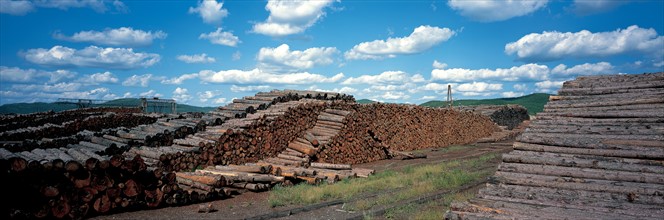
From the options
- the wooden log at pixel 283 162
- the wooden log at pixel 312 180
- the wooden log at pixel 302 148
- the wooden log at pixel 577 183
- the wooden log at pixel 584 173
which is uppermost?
the wooden log at pixel 584 173

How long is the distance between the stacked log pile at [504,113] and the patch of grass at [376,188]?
24420 mm

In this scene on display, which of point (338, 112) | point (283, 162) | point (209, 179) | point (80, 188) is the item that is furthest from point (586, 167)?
point (338, 112)

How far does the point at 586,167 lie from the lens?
5.68m

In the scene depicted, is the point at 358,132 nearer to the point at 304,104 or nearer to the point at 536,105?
Answer: the point at 304,104

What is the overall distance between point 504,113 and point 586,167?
36.1m

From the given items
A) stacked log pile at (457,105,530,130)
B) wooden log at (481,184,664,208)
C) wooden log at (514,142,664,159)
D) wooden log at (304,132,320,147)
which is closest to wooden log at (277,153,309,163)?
wooden log at (304,132,320,147)

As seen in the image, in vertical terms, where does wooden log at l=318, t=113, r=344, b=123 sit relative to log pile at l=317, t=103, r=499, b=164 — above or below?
above

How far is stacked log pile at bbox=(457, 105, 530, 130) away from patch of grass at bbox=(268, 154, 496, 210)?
80.1 feet

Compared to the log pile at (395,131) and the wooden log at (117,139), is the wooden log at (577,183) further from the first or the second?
the wooden log at (117,139)

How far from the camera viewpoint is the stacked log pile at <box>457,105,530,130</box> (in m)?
36.7

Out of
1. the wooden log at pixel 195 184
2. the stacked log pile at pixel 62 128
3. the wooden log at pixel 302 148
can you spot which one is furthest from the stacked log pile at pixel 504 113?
the wooden log at pixel 195 184

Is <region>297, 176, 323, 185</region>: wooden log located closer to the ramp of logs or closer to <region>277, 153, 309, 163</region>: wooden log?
the ramp of logs

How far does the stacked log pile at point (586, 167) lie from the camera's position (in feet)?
16.4

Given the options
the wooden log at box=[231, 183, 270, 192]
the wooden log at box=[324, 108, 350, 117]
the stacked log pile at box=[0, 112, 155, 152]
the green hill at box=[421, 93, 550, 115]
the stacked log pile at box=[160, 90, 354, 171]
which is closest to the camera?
the wooden log at box=[231, 183, 270, 192]
